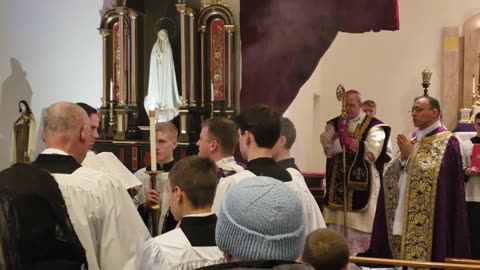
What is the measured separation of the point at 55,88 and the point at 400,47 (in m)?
6.20

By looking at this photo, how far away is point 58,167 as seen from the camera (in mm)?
2904

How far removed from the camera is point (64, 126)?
9.69 feet

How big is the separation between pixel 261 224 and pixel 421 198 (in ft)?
15.1

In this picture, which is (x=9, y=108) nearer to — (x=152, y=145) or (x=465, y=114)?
(x=152, y=145)

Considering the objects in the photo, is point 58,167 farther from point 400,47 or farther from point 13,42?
point 400,47

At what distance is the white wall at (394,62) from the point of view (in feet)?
38.6

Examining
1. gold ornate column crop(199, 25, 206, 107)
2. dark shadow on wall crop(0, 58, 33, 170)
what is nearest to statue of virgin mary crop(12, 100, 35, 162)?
dark shadow on wall crop(0, 58, 33, 170)

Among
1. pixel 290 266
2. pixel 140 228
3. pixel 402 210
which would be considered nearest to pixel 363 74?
pixel 402 210

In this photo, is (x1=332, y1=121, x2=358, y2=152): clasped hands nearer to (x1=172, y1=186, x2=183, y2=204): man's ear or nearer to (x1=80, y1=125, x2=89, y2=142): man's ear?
(x1=80, y1=125, x2=89, y2=142): man's ear

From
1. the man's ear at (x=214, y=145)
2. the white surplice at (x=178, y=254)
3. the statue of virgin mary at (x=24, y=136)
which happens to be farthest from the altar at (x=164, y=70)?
the white surplice at (x=178, y=254)

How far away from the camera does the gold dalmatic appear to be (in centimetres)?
601

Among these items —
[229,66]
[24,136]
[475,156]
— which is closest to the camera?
[475,156]

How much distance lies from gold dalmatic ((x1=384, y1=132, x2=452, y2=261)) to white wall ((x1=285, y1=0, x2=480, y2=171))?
5.51m

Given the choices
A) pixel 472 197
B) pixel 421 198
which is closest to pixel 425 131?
pixel 421 198
